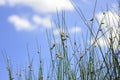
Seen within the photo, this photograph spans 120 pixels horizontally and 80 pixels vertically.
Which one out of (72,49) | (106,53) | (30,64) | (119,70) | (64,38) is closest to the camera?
(119,70)

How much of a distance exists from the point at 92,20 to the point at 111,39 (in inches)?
8.2

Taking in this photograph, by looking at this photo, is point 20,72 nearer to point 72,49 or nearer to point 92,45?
point 72,49

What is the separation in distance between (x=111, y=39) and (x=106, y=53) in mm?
92

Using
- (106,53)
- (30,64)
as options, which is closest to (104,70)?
(106,53)

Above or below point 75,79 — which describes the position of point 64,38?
above

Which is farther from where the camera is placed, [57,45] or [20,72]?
A: [20,72]

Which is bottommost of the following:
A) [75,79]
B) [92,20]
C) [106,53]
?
[75,79]

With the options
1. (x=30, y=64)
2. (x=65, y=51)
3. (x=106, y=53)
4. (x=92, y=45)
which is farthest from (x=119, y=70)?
(x=30, y=64)

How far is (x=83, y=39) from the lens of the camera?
7.52 ft

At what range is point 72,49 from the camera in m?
2.27

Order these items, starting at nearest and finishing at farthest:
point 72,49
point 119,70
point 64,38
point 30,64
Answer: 1. point 119,70
2. point 64,38
3. point 72,49
4. point 30,64

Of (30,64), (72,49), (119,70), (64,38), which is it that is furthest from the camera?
(30,64)

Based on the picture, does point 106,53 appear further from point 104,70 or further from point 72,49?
point 72,49

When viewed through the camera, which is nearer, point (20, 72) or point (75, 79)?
point (75, 79)
